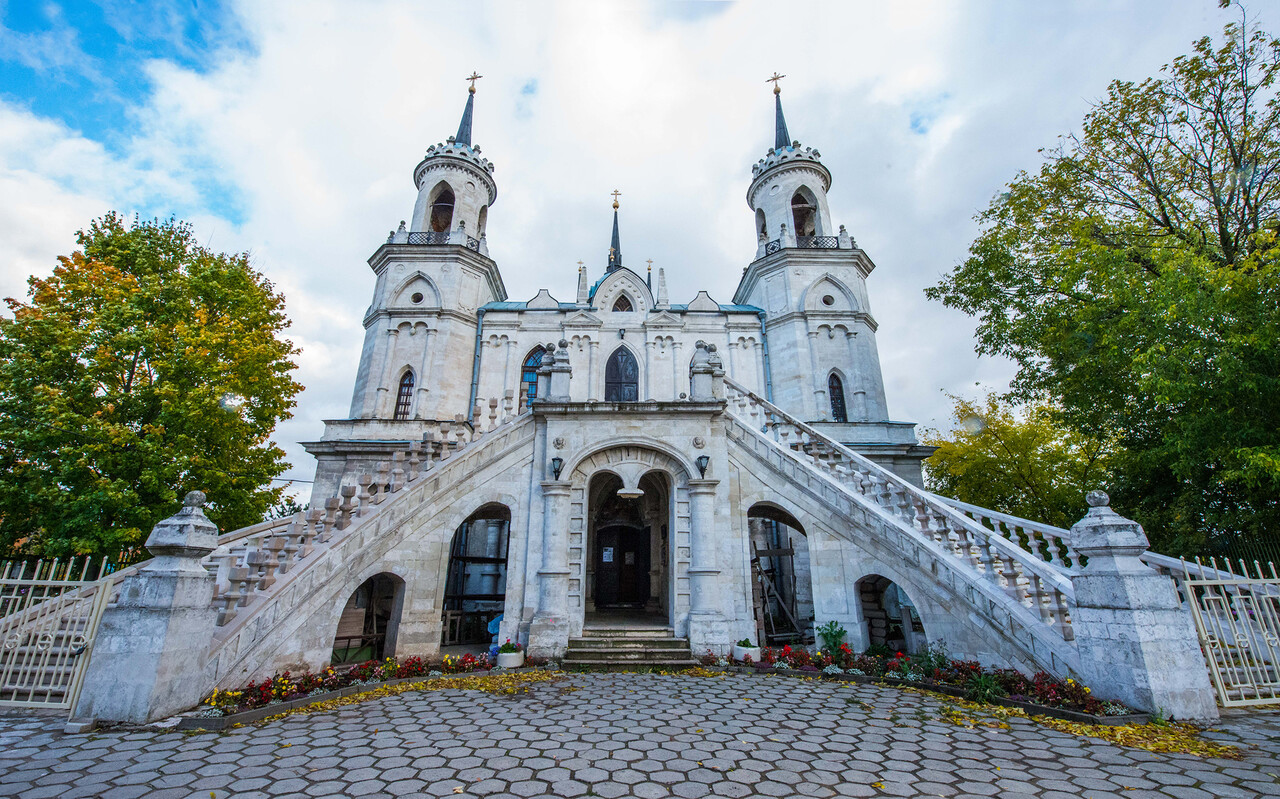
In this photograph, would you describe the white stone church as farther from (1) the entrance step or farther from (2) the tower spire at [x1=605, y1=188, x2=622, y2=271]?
(2) the tower spire at [x1=605, y1=188, x2=622, y2=271]

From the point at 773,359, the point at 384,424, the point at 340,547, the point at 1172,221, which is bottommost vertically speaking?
the point at 340,547

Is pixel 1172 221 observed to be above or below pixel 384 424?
above

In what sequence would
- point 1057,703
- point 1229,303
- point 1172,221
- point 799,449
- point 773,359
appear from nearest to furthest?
point 1057,703, point 1229,303, point 799,449, point 1172,221, point 773,359

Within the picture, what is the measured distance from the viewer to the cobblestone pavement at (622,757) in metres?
4.52

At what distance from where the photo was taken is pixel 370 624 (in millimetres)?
13969

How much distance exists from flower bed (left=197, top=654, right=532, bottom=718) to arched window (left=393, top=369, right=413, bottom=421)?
12119 mm

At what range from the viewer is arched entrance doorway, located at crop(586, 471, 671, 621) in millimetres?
15727

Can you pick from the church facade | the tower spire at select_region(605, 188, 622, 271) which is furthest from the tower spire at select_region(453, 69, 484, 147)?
the tower spire at select_region(605, 188, 622, 271)

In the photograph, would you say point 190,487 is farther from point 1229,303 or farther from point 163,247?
point 1229,303

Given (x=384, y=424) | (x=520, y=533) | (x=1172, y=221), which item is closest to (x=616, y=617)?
(x=520, y=533)

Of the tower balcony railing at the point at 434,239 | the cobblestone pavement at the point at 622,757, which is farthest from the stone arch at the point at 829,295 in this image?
the cobblestone pavement at the point at 622,757

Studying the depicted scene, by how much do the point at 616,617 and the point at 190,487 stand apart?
11890 mm

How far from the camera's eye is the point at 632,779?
4738mm

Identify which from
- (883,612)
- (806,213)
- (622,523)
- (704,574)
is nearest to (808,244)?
(806,213)
